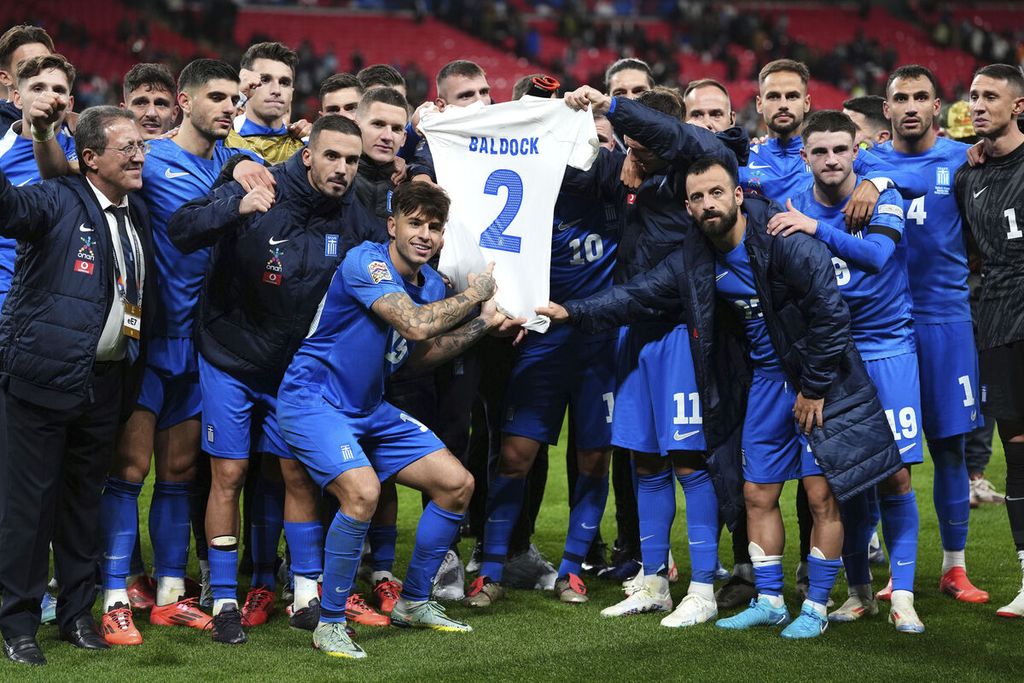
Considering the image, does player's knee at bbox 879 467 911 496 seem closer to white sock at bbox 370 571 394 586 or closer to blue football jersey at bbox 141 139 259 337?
white sock at bbox 370 571 394 586

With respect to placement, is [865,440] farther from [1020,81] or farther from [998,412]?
[1020,81]

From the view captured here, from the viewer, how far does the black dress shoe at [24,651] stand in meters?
4.70

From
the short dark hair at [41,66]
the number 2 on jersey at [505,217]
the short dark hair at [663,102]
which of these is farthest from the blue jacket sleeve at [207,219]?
the short dark hair at [663,102]

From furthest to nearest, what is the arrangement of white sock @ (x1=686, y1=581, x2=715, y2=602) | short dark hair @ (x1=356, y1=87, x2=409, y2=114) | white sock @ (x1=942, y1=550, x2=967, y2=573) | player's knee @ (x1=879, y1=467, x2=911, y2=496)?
white sock @ (x1=942, y1=550, x2=967, y2=573) < short dark hair @ (x1=356, y1=87, x2=409, y2=114) < white sock @ (x1=686, y1=581, x2=715, y2=602) < player's knee @ (x1=879, y1=467, x2=911, y2=496)

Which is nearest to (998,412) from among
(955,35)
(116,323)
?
(116,323)

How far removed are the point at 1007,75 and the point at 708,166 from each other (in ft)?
5.69

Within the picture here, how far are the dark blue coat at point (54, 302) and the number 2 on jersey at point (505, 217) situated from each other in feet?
5.71

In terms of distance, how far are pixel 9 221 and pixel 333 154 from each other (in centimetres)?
132

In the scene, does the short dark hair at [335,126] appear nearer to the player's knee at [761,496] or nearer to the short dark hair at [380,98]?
the short dark hair at [380,98]

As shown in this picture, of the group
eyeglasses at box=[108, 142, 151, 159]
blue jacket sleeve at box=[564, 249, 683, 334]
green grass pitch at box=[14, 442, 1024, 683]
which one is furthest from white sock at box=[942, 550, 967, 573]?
eyeglasses at box=[108, 142, 151, 159]

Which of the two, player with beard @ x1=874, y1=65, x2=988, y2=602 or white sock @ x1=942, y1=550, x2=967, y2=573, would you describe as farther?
white sock @ x1=942, y1=550, x2=967, y2=573

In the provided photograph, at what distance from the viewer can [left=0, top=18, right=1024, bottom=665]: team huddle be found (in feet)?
16.4

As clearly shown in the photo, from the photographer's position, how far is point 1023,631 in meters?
5.30

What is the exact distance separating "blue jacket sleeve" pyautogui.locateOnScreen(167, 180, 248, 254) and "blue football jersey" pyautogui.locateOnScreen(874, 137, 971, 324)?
3280 millimetres
